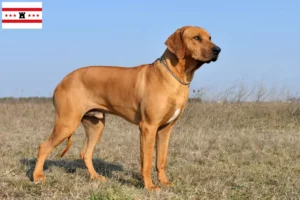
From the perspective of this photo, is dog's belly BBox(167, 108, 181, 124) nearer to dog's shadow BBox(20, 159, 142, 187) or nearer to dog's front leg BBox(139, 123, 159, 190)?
dog's front leg BBox(139, 123, 159, 190)

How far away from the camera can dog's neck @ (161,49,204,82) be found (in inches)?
201

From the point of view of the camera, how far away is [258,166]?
677cm

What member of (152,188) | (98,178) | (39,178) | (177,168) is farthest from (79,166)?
(152,188)

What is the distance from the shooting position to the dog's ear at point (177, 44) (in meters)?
5.01

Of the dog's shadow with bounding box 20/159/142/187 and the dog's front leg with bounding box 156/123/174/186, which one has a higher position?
the dog's front leg with bounding box 156/123/174/186

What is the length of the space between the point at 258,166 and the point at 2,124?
9.97 meters

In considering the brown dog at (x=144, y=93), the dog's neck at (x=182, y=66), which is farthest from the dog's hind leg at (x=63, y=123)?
the dog's neck at (x=182, y=66)

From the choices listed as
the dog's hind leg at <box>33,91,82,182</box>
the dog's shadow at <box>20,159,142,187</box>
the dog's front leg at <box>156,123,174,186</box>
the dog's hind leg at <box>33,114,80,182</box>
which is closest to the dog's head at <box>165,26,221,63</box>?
the dog's front leg at <box>156,123,174,186</box>

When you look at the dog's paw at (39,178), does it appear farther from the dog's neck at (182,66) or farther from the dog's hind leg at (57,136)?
the dog's neck at (182,66)

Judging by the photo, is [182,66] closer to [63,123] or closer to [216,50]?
[216,50]

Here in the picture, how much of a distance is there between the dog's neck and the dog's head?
0.29ft

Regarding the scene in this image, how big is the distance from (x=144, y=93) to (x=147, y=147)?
0.64m

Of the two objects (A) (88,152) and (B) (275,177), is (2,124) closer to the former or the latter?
(A) (88,152)

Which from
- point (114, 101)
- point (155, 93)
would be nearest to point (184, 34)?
point (155, 93)
